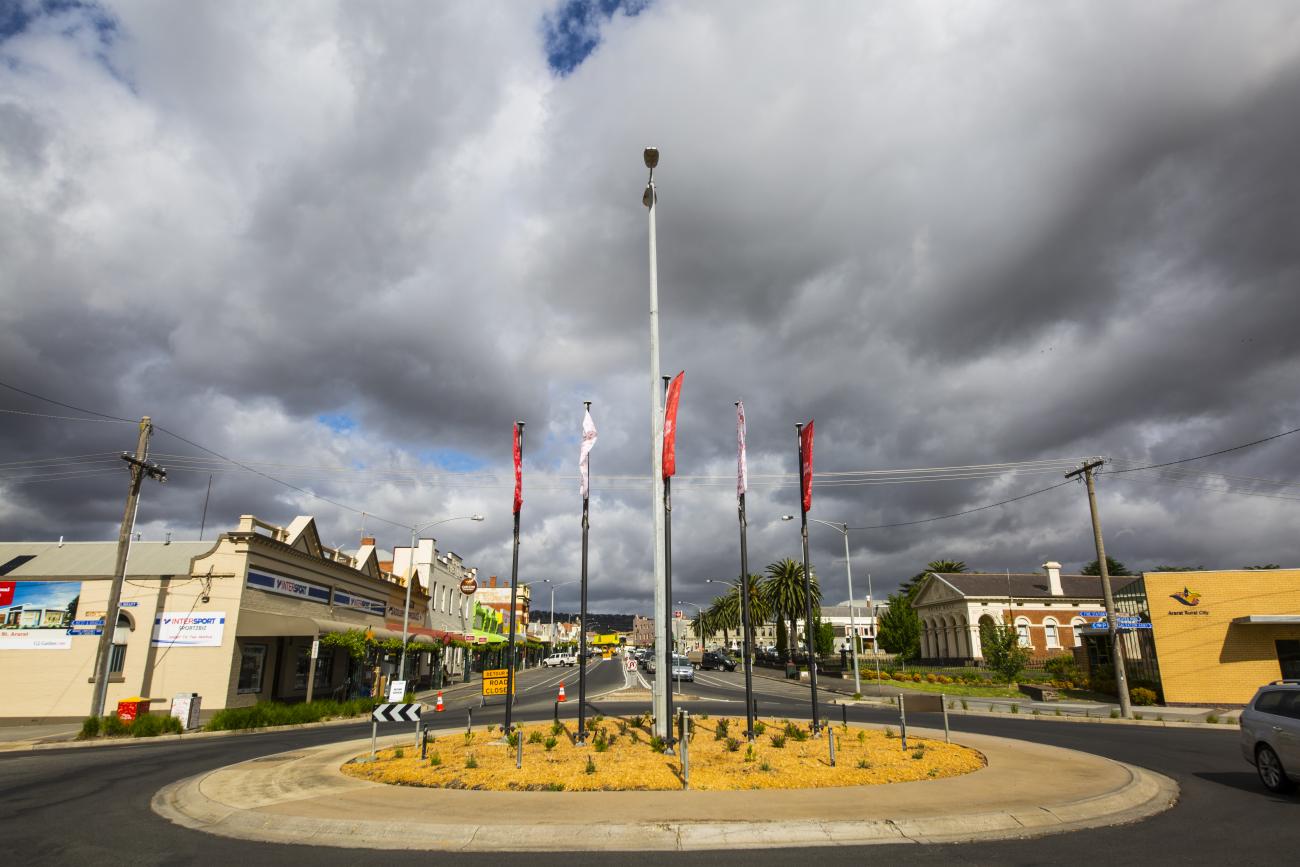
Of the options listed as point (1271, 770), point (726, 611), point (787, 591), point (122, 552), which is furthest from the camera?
point (726, 611)

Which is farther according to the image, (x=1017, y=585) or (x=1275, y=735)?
(x=1017, y=585)

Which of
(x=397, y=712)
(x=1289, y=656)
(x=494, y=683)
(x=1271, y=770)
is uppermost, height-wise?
(x=1289, y=656)

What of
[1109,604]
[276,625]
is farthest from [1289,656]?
[276,625]

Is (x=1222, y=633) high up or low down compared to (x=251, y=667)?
up

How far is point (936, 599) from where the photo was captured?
87.2 meters

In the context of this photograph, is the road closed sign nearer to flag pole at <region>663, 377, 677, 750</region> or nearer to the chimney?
flag pole at <region>663, 377, 677, 750</region>

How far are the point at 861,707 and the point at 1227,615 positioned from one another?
1715 centimetres

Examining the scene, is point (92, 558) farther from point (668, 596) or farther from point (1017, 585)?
point (1017, 585)

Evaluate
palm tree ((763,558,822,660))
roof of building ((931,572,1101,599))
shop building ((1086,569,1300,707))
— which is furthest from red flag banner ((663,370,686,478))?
roof of building ((931,572,1101,599))

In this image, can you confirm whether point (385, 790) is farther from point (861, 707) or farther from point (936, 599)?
point (936, 599)

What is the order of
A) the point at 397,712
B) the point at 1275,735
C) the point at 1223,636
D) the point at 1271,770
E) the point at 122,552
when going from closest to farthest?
1. the point at 1275,735
2. the point at 1271,770
3. the point at 397,712
4. the point at 122,552
5. the point at 1223,636

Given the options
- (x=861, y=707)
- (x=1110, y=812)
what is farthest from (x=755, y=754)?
(x=861, y=707)

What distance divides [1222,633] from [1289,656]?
271 centimetres

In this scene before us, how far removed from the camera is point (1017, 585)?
82.4 m
